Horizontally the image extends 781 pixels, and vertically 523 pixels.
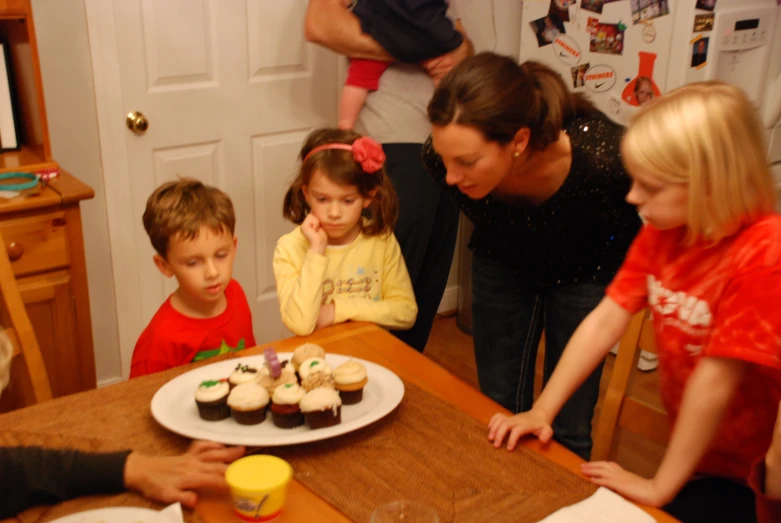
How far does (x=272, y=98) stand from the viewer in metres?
2.97

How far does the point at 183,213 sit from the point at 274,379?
1.71 feet

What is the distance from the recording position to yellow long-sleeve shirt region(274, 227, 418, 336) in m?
1.66

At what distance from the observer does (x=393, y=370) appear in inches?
58.4

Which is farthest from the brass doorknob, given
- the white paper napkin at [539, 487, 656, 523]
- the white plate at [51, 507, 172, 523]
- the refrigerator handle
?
the refrigerator handle

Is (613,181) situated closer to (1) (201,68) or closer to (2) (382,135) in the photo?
(2) (382,135)

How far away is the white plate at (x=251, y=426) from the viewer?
1.21 metres

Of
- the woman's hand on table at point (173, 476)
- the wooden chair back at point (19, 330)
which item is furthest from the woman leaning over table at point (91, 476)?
the wooden chair back at point (19, 330)

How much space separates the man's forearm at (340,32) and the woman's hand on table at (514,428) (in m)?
1.52

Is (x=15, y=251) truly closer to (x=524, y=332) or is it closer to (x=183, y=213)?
(x=183, y=213)

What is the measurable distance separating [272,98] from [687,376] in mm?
2087

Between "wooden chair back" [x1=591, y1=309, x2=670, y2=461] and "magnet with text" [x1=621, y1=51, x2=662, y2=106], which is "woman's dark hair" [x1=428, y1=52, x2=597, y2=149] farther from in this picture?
"magnet with text" [x1=621, y1=51, x2=662, y2=106]

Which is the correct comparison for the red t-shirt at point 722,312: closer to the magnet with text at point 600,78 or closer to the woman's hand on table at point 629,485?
the woman's hand on table at point 629,485

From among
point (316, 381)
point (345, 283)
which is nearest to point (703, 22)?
point (345, 283)

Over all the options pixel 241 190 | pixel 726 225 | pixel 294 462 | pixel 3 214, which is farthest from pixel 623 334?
pixel 241 190
